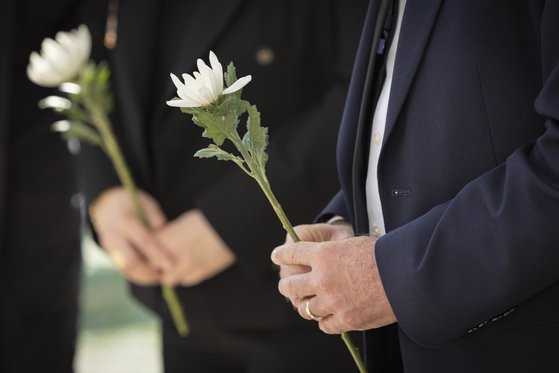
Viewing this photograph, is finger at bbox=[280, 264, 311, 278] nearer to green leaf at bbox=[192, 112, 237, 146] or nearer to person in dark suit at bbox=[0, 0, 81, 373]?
green leaf at bbox=[192, 112, 237, 146]

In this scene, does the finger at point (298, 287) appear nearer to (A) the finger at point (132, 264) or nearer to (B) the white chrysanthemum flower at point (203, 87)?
(B) the white chrysanthemum flower at point (203, 87)

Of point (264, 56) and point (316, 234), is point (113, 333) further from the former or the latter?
point (316, 234)

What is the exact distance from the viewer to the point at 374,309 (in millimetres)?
1584

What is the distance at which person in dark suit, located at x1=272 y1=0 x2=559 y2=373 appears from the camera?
1445mm

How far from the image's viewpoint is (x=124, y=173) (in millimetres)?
3176

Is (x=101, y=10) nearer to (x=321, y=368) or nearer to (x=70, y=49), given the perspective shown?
(x=70, y=49)

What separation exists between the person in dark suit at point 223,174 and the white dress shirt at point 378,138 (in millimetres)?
1083

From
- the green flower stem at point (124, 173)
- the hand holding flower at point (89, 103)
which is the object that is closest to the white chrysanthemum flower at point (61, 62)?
the hand holding flower at point (89, 103)

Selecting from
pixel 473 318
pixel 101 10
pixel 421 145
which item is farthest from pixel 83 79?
pixel 473 318

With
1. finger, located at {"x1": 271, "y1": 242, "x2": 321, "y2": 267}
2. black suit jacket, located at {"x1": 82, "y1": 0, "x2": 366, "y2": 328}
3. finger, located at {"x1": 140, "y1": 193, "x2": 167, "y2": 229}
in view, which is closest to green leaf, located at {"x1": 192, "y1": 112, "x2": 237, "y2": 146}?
finger, located at {"x1": 271, "y1": 242, "x2": 321, "y2": 267}

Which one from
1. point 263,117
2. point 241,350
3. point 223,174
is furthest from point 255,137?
point 241,350

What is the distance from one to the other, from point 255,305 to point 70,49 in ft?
3.92

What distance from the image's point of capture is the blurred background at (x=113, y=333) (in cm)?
582

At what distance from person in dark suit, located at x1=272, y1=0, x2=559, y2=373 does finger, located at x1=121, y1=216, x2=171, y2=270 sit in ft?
5.06
